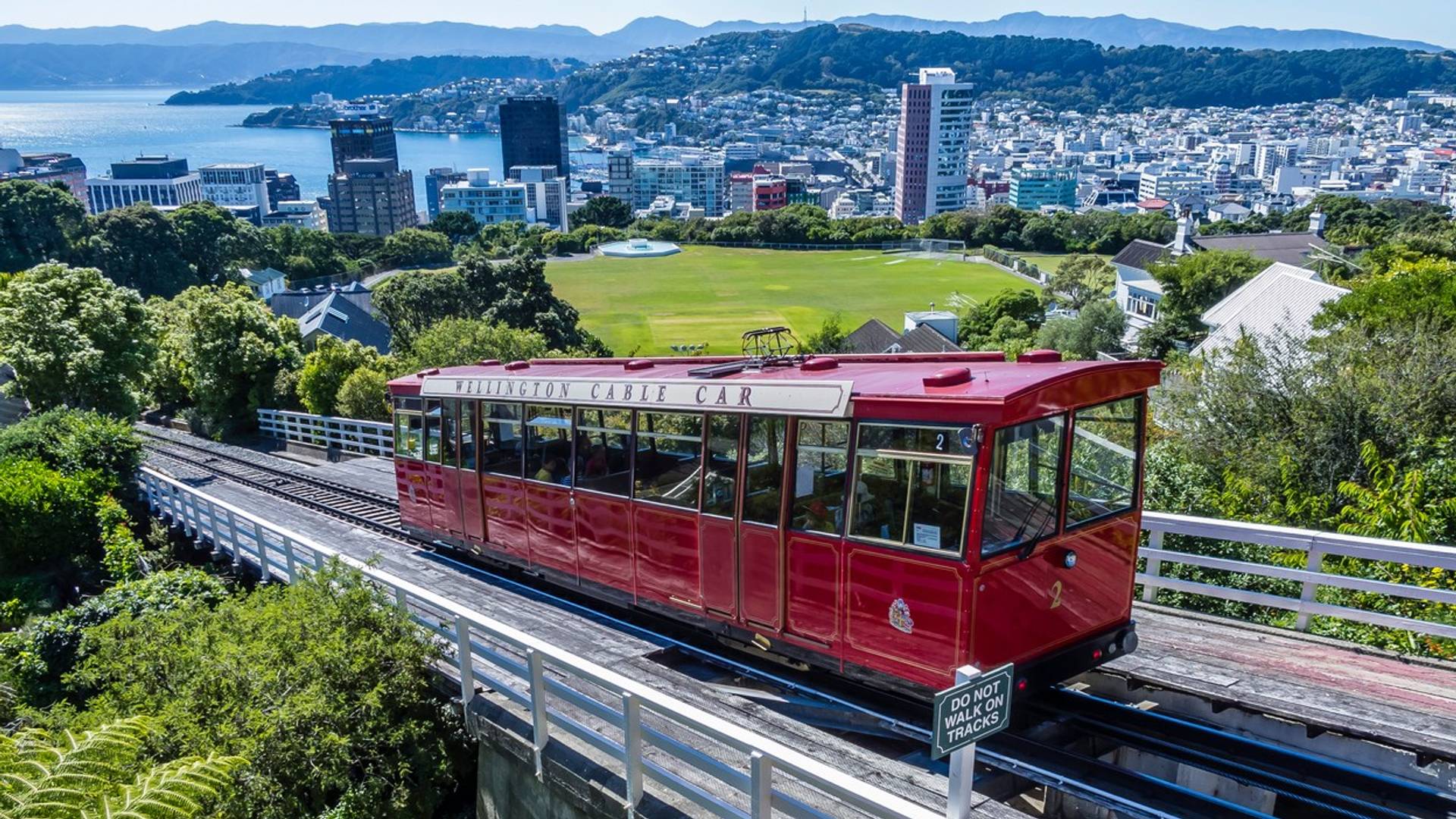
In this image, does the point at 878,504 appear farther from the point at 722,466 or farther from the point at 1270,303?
the point at 1270,303

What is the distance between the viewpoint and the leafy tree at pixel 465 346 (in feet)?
100

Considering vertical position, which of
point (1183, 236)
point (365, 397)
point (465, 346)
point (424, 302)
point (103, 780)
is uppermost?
point (103, 780)

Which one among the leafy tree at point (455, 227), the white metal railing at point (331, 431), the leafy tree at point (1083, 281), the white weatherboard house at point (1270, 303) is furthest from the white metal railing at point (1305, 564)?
the leafy tree at point (455, 227)

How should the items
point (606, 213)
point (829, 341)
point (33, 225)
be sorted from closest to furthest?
point (829, 341) → point (33, 225) → point (606, 213)

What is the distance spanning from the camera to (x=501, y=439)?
13.1 metres

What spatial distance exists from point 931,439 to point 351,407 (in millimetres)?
25676

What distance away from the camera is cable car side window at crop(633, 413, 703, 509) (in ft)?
33.0

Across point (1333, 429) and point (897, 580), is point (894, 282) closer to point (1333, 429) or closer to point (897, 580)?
point (1333, 429)

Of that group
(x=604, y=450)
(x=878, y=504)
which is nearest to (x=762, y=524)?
(x=878, y=504)

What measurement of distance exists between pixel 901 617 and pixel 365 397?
25.0 m

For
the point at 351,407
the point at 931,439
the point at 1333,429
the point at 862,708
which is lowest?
the point at 351,407

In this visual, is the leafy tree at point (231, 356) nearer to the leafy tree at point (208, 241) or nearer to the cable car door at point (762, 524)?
the cable car door at point (762, 524)

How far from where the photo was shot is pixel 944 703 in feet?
17.2

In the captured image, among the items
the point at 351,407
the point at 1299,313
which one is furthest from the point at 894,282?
the point at 351,407
